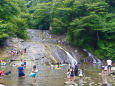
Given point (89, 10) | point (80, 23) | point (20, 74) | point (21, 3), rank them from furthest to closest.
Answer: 1. point (21, 3)
2. point (89, 10)
3. point (80, 23)
4. point (20, 74)

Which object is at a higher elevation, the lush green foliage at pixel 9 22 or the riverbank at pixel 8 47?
the lush green foliage at pixel 9 22

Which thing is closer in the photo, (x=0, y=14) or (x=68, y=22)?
(x=0, y=14)

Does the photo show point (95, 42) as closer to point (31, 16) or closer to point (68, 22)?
point (68, 22)

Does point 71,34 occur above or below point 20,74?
above

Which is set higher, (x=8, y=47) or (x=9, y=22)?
(x=9, y=22)

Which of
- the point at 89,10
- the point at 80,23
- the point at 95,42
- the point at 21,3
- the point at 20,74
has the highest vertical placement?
the point at 21,3

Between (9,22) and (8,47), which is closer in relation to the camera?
(8,47)

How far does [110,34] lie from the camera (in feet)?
122

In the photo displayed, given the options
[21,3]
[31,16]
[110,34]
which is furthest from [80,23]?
[21,3]

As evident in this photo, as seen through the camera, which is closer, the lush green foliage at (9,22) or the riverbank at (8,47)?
the riverbank at (8,47)

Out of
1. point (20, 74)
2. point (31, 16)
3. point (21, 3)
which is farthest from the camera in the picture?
point (21, 3)

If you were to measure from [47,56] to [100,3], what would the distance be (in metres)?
15.2

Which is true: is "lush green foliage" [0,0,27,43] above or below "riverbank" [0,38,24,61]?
above

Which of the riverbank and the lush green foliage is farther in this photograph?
the lush green foliage
